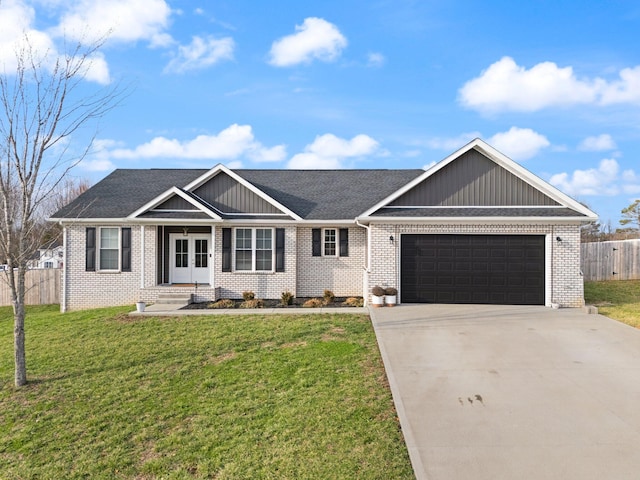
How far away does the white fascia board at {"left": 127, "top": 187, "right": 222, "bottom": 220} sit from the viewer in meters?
13.8

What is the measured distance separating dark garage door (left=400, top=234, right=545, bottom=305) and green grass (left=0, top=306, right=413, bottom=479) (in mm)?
3884

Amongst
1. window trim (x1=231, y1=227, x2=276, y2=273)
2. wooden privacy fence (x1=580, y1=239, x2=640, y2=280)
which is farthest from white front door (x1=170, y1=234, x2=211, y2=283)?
wooden privacy fence (x1=580, y1=239, x2=640, y2=280)

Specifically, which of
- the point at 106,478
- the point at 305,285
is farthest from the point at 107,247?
the point at 106,478

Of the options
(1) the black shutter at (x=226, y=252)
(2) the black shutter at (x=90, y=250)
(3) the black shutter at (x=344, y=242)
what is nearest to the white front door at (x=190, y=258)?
(1) the black shutter at (x=226, y=252)

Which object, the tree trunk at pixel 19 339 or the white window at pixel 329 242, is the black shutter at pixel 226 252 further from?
the tree trunk at pixel 19 339

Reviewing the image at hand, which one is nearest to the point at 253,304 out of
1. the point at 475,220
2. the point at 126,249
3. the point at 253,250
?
the point at 253,250

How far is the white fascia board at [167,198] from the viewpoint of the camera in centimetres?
1375

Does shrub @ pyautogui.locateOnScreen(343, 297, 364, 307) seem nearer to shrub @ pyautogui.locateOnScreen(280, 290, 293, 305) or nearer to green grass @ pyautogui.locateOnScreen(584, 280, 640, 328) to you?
shrub @ pyautogui.locateOnScreen(280, 290, 293, 305)

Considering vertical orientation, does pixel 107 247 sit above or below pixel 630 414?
above

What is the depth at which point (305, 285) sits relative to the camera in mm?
14758

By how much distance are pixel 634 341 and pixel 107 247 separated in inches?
615

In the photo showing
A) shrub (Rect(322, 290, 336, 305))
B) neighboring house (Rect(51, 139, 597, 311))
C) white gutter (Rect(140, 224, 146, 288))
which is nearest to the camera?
neighboring house (Rect(51, 139, 597, 311))

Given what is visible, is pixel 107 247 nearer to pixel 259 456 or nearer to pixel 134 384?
pixel 134 384

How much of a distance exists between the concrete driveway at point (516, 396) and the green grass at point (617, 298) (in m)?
1.45
